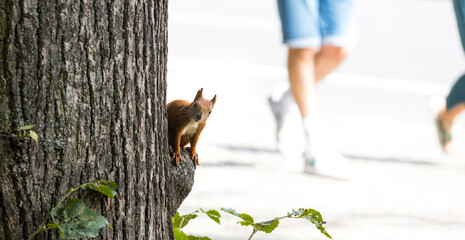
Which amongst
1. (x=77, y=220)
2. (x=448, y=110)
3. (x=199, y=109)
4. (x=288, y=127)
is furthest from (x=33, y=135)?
(x=448, y=110)

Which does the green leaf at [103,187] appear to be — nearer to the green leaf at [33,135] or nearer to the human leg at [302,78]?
the green leaf at [33,135]

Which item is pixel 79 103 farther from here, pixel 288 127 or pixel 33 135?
pixel 288 127

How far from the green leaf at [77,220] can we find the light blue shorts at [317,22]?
3.53m

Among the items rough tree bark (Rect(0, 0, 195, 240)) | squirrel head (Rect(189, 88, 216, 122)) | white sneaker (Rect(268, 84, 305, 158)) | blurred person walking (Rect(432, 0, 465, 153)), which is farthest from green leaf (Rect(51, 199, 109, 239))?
blurred person walking (Rect(432, 0, 465, 153))

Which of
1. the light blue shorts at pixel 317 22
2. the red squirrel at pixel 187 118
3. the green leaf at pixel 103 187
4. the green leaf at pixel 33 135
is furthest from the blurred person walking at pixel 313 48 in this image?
the green leaf at pixel 33 135

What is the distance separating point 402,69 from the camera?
30.7 feet

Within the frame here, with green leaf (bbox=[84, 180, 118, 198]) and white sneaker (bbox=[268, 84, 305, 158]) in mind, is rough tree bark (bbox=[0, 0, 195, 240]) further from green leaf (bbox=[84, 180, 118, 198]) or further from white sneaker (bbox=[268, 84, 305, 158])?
white sneaker (bbox=[268, 84, 305, 158])

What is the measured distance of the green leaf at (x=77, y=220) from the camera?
2.24 meters

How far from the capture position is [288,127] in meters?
6.26

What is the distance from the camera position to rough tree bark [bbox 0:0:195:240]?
2186 mm

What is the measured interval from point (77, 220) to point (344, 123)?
5.45 metres

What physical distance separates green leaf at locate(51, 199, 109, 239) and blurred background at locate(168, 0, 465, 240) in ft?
7.49

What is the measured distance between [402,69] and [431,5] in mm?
3531

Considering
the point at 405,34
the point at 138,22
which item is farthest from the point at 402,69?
the point at 138,22
